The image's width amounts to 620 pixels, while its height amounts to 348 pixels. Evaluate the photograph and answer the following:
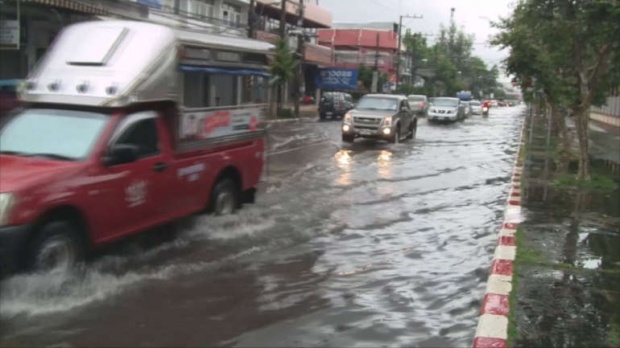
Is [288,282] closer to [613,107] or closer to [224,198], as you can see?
[224,198]

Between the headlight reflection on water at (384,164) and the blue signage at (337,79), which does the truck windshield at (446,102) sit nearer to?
the blue signage at (337,79)

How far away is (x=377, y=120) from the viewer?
2559 cm

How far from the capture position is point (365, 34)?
9400cm

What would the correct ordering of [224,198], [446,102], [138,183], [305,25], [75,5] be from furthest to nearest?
[305,25] < [446,102] < [75,5] < [224,198] < [138,183]

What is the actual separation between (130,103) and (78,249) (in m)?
1.64

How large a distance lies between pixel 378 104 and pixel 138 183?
20.2m

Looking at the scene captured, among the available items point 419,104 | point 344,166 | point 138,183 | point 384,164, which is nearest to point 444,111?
point 419,104

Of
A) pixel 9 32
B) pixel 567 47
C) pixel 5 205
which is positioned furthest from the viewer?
pixel 9 32

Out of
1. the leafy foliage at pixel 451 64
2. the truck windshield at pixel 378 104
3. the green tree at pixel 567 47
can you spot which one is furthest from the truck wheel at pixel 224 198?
the leafy foliage at pixel 451 64

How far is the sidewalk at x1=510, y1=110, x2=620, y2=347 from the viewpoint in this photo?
568 centimetres

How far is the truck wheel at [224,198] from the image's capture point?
31.7 feet

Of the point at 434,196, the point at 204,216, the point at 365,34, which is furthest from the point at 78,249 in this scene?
the point at 365,34

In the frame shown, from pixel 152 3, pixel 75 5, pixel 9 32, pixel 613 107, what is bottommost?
pixel 613 107

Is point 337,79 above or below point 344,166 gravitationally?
above
